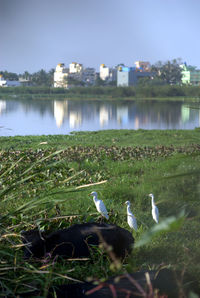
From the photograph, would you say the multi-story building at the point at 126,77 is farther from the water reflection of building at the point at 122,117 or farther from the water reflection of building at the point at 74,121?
the water reflection of building at the point at 74,121

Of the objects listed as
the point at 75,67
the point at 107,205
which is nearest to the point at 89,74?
the point at 75,67

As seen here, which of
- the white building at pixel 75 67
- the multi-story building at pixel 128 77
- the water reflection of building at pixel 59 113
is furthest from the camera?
the white building at pixel 75 67

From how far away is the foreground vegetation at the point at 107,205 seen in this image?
1.14 metres

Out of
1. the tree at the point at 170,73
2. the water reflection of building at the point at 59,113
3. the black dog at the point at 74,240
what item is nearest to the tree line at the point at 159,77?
the tree at the point at 170,73

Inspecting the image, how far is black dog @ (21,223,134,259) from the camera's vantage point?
2.29m

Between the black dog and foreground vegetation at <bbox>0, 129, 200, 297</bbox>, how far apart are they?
2.8 inches

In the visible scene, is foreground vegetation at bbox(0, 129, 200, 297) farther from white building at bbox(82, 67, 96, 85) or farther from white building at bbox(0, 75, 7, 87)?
white building at bbox(82, 67, 96, 85)

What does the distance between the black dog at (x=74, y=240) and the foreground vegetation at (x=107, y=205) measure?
7 centimetres

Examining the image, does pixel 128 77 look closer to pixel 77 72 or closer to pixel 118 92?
pixel 77 72

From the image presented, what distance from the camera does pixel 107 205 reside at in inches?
148

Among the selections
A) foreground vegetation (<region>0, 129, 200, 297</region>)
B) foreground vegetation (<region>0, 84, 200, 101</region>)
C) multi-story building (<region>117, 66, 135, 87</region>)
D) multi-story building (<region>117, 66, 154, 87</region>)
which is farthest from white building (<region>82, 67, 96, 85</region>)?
foreground vegetation (<region>0, 129, 200, 297</region>)

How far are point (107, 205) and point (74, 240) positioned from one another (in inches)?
58.0

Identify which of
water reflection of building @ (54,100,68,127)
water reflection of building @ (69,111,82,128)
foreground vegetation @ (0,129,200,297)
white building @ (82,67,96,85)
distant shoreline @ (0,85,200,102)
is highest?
white building @ (82,67,96,85)

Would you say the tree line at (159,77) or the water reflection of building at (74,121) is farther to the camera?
the tree line at (159,77)
